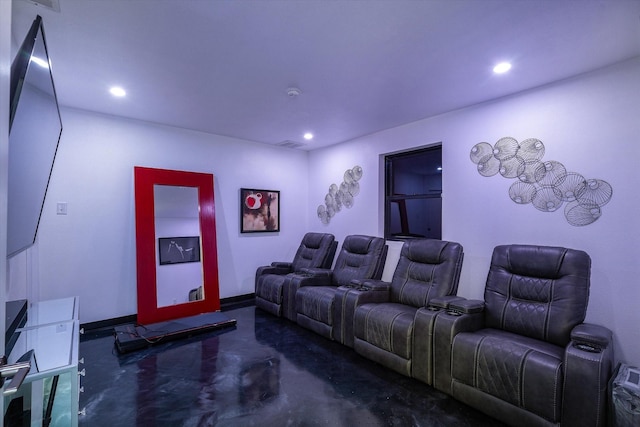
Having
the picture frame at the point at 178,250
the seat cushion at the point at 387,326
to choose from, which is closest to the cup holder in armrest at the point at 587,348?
the seat cushion at the point at 387,326

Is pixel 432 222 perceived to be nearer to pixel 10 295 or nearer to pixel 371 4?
pixel 371 4

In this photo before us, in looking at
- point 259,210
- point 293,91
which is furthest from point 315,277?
point 293,91

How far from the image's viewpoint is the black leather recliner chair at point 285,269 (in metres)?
3.95

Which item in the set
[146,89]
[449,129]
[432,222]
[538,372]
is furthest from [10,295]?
[449,129]

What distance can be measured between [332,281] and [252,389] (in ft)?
6.05

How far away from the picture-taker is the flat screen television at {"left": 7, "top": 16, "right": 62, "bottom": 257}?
1246mm

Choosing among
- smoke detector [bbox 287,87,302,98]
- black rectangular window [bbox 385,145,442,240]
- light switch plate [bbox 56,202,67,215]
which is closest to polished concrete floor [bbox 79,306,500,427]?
light switch plate [bbox 56,202,67,215]

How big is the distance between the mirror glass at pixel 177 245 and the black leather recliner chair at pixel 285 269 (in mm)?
851

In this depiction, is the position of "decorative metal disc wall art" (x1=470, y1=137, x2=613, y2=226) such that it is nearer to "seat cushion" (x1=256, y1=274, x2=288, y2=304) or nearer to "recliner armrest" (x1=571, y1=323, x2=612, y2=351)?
"recliner armrest" (x1=571, y1=323, x2=612, y2=351)

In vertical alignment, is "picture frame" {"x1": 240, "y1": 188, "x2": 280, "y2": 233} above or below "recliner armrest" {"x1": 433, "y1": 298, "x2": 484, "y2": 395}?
above

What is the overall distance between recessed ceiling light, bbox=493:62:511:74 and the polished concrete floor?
2611 mm

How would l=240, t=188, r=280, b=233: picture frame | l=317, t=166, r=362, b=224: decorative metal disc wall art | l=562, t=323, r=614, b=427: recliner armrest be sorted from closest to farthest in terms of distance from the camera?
l=562, t=323, r=614, b=427: recliner armrest, l=317, t=166, r=362, b=224: decorative metal disc wall art, l=240, t=188, r=280, b=233: picture frame

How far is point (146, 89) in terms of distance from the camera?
9.35 feet

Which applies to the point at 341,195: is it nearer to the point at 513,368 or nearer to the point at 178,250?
the point at 178,250
